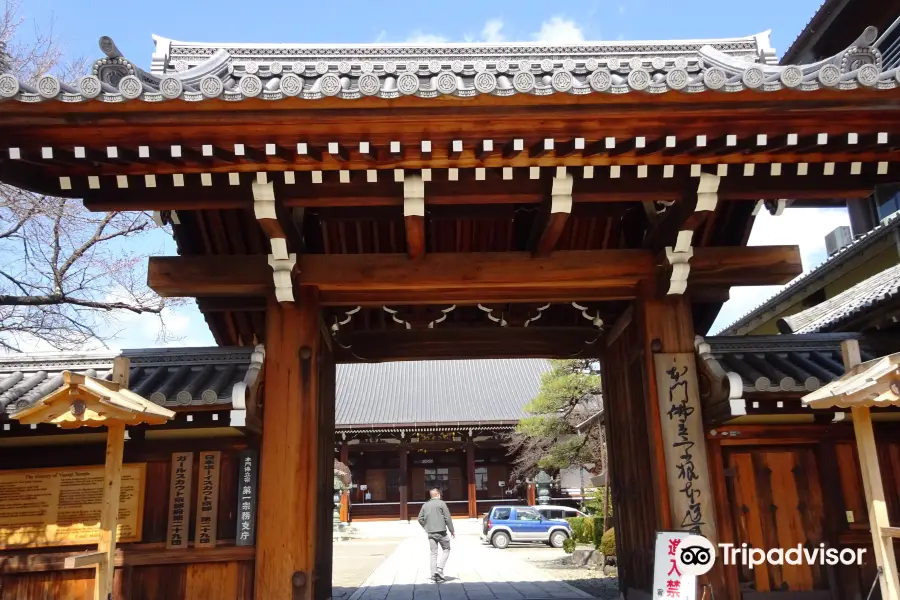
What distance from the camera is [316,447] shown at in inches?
216

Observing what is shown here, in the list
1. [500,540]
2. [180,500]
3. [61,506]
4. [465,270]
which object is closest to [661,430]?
[465,270]

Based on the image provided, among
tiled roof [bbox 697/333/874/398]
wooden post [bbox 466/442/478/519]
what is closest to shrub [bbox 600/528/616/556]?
tiled roof [bbox 697/333/874/398]

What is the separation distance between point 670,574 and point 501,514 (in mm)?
15066

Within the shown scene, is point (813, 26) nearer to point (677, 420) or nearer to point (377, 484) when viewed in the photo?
point (677, 420)

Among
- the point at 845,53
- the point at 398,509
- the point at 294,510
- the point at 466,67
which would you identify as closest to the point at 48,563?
the point at 294,510

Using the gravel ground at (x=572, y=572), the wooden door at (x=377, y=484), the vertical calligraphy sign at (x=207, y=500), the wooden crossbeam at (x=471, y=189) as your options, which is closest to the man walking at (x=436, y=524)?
the gravel ground at (x=572, y=572)

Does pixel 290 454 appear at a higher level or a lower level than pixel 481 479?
higher

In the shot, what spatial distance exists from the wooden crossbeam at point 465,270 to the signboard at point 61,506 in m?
1.64

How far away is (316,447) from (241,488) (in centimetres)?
68

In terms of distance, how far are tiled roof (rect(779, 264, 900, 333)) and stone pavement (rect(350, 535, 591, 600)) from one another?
4.78 meters

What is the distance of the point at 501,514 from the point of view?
19.1 m

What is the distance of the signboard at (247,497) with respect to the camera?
522cm

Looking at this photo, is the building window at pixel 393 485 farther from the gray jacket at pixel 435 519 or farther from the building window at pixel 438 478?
the gray jacket at pixel 435 519

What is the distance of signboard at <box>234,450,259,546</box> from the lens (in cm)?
522
